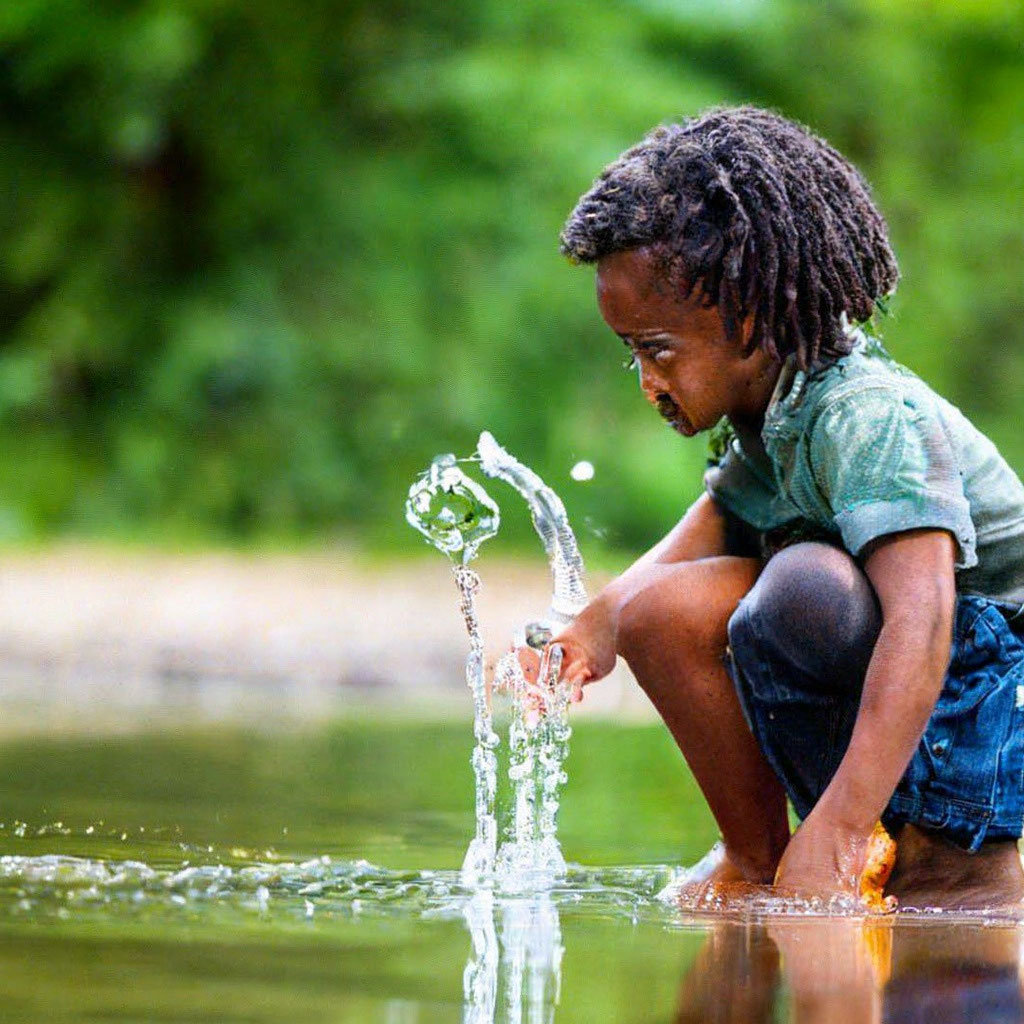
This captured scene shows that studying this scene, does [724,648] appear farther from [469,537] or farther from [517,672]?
[469,537]

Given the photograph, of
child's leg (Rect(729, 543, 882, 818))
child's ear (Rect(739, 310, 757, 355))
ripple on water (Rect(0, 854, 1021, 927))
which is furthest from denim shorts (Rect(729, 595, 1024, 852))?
child's ear (Rect(739, 310, 757, 355))

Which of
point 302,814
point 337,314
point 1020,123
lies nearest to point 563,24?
point 337,314

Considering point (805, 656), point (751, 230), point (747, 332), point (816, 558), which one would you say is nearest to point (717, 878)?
point (805, 656)

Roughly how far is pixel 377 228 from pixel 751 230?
6851 mm

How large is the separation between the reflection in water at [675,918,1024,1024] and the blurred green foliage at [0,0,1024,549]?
227 inches

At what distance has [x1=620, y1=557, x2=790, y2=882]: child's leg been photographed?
2432 millimetres

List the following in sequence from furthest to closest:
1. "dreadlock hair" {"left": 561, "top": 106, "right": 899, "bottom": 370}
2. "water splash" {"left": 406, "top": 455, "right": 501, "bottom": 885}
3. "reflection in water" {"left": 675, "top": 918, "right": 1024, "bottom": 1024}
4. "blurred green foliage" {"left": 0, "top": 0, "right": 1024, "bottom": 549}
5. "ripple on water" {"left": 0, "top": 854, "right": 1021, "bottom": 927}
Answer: "blurred green foliage" {"left": 0, "top": 0, "right": 1024, "bottom": 549}, "water splash" {"left": 406, "top": 455, "right": 501, "bottom": 885}, "dreadlock hair" {"left": 561, "top": 106, "right": 899, "bottom": 370}, "ripple on water" {"left": 0, "top": 854, "right": 1021, "bottom": 927}, "reflection in water" {"left": 675, "top": 918, "right": 1024, "bottom": 1024}

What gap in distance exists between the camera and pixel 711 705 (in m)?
2.44

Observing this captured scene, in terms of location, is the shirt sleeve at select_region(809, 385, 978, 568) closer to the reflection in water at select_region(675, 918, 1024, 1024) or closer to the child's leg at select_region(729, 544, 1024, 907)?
the child's leg at select_region(729, 544, 1024, 907)

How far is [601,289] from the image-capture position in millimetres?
2406

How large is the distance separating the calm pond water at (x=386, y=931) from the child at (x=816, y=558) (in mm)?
176

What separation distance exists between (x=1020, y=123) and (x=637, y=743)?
19.2 feet

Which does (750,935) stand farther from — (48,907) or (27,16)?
(27,16)

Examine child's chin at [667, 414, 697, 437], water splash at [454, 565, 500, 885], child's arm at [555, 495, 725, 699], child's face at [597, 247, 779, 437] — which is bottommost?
water splash at [454, 565, 500, 885]
